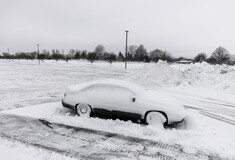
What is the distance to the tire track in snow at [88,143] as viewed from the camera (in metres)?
6.17

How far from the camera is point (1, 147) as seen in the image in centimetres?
629

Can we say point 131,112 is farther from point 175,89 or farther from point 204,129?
point 175,89

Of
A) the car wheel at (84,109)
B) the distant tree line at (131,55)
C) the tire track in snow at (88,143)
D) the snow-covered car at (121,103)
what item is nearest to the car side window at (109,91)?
the snow-covered car at (121,103)

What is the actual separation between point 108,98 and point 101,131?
63.0 inches

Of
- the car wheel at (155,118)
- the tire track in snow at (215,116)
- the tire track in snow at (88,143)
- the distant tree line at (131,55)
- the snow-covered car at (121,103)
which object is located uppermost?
the distant tree line at (131,55)

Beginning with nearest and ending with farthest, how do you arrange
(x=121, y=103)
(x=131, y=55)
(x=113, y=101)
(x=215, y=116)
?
1. (x=121, y=103)
2. (x=113, y=101)
3. (x=215, y=116)
4. (x=131, y=55)

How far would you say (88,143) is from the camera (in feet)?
22.5

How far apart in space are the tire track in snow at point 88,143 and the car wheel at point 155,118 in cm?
141

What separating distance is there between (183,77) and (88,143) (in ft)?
54.6

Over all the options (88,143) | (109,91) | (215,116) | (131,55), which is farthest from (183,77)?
(131,55)

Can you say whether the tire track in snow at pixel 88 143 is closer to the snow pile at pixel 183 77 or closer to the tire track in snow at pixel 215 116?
the tire track in snow at pixel 215 116

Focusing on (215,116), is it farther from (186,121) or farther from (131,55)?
(131,55)

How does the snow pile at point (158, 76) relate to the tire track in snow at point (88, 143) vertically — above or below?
above

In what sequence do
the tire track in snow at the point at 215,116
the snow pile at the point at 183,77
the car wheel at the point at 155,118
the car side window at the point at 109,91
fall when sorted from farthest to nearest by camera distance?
1. the snow pile at the point at 183,77
2. the tire track in snow at the point at 215,116
3. the car side window at the point at 109,91
4. the car wheel at the point at 155,118
